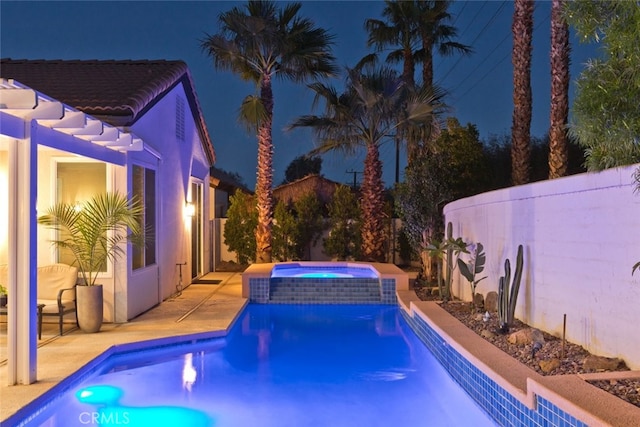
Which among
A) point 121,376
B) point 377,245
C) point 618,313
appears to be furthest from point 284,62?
point 618,313

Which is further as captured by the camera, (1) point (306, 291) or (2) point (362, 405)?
(1) point (306, 291)

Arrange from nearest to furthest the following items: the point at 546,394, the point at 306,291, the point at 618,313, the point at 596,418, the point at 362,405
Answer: the point at 596,418 → the point at 546,394 → the point at 618,313 → the point at 362,405 → the point at 306,291

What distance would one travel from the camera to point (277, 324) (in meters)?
12.9

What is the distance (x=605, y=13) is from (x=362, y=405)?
498cm

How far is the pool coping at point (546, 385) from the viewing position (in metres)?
4.80

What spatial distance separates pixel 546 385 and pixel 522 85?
10764mm

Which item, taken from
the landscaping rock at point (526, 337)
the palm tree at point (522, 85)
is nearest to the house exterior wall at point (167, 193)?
the landscaping rock at point (526, 337)

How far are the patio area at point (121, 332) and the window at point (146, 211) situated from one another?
1.05 meters

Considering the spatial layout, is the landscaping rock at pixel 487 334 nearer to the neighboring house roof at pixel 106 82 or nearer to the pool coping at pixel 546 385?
the pool coping at pixel 546 385

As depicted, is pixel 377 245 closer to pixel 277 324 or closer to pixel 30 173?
pixel 277 324

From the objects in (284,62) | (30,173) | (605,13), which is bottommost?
(30,173)

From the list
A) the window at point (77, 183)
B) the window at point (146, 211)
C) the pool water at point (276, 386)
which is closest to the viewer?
the pool water at point (276, 386)

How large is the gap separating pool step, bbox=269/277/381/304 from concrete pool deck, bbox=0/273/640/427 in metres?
0.96

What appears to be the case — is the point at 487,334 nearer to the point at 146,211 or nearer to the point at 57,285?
the point at 57,285
